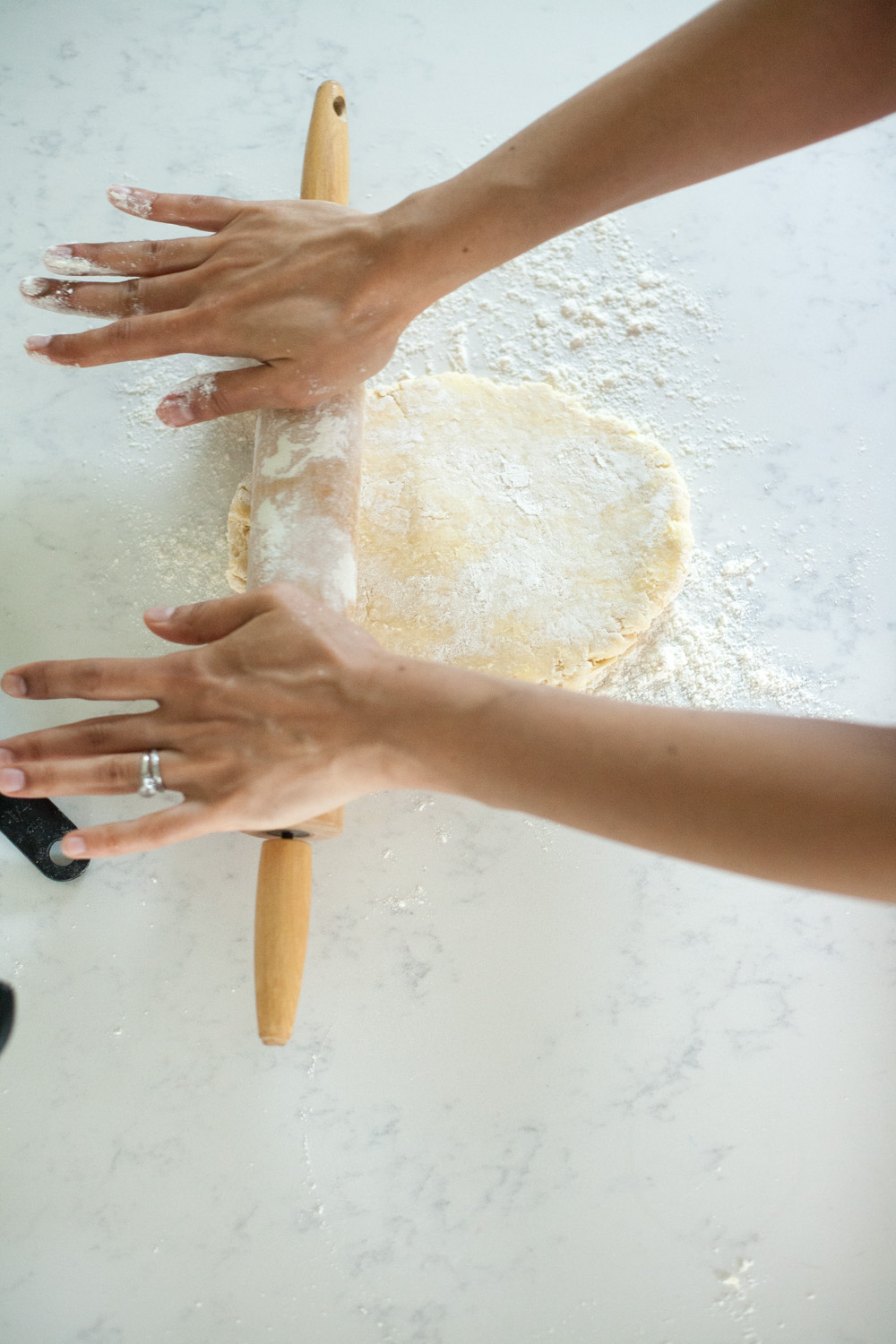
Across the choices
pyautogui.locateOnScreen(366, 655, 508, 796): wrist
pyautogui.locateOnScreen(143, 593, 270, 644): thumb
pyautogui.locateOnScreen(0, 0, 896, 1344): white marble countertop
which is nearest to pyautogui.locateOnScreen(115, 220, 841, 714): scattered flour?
pyautogui.locateOnScreen(0, 0, 896, 1344): white marble countertop

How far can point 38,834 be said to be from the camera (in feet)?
4.30

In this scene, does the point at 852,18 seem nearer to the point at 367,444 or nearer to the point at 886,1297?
the point at 367,444

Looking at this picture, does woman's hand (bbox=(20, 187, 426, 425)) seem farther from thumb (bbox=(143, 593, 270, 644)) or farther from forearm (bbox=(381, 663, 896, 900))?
forearm (bbox=(381, 663, 896, 900))

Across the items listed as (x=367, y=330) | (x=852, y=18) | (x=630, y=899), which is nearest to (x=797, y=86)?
(x=852, y=18)

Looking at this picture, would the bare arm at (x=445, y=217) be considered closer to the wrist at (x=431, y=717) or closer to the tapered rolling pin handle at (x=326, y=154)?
the tapered rolling pin handle at (x=326, y=154)

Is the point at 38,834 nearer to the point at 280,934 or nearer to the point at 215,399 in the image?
the point at 280,934

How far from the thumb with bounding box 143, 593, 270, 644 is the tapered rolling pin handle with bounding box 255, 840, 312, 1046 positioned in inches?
10.9

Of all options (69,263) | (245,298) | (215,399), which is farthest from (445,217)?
(69,263)

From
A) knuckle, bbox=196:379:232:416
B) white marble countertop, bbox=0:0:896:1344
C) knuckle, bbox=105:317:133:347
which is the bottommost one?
white marble countertop, bbox=0:0:896:1344

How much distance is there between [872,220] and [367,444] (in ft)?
3.52

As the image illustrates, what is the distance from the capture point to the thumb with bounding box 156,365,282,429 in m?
1.21

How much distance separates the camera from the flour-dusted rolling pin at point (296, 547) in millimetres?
1120

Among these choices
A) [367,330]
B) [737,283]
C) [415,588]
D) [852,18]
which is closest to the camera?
[852,18]

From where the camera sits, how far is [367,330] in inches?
47.5
